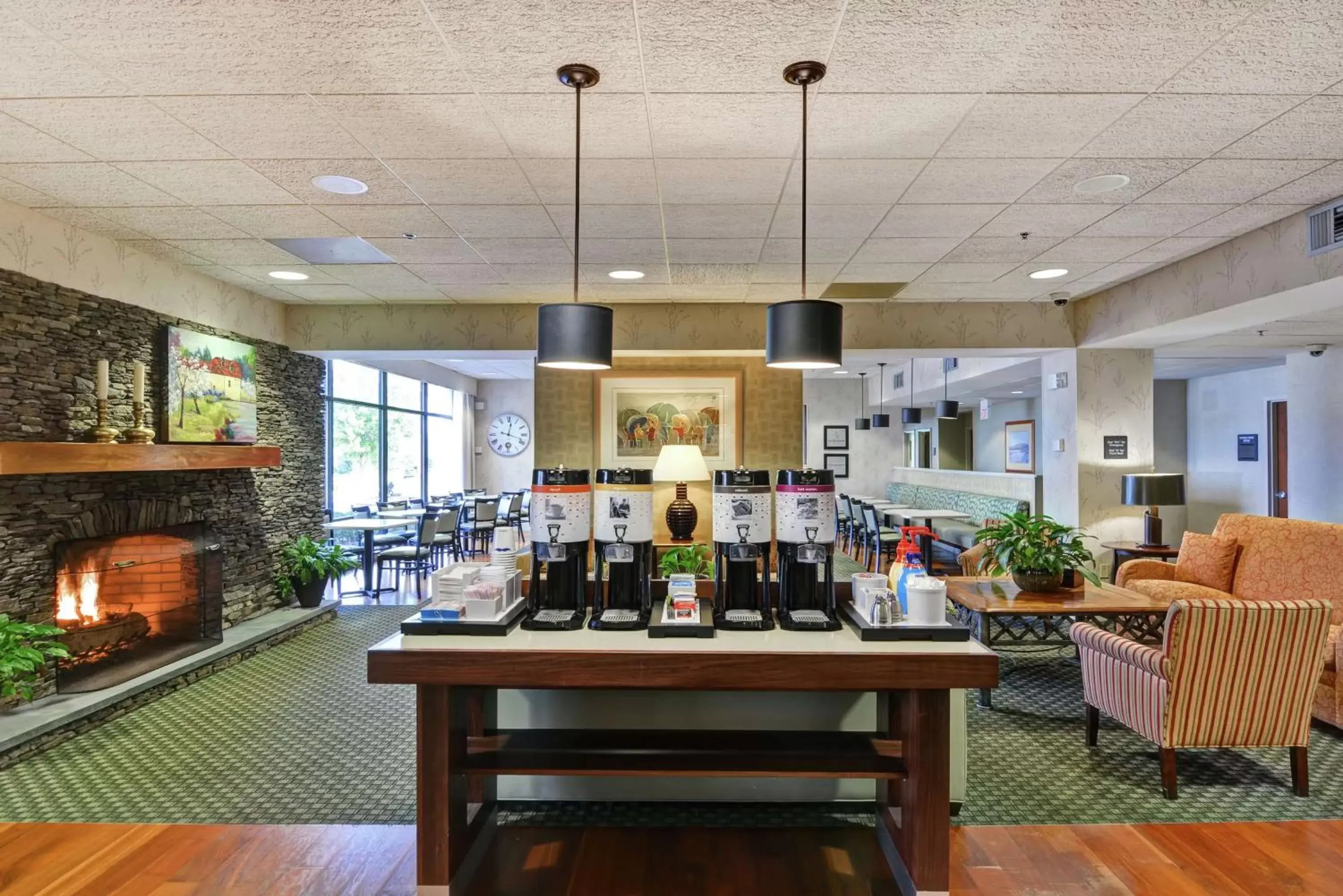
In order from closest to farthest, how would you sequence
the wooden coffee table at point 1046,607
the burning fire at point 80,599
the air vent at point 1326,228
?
1. the air vent at point 1326,228
2. the wooden coffee table at point 1046,607
3. the burning fire at point 80,599

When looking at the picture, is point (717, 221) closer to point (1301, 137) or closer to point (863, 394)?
point (1301, 137)

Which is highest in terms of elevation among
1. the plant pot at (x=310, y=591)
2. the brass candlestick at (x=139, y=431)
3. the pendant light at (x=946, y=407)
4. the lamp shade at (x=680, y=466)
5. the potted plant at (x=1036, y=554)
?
the pendant light at (x=946, y=407)

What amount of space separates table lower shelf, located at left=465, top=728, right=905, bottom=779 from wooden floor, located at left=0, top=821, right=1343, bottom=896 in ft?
1.33

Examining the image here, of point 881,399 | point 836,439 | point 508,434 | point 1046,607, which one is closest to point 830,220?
point 1046,607

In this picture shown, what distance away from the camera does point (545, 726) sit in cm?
277

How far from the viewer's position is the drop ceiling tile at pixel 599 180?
3215mm

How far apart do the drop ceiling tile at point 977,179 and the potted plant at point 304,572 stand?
5.37 metres

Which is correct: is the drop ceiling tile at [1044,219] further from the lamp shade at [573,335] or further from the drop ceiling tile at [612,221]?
the lamp shade at [573,335]

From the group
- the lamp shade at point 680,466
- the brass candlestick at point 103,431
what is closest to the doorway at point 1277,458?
the lamp shade at point 680,466

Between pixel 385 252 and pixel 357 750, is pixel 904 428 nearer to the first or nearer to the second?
pixel 385 252

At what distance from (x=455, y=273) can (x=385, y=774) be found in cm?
340

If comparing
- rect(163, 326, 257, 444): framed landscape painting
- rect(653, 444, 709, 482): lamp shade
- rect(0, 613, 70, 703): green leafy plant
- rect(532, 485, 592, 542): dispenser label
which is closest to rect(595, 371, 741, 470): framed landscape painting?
rect(653, 444, 709, 482): lamp shade

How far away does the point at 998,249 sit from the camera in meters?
4.56

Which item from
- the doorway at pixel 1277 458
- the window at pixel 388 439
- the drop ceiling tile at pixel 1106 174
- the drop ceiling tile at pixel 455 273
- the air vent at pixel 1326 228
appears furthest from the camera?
the window at pixel 388 439
